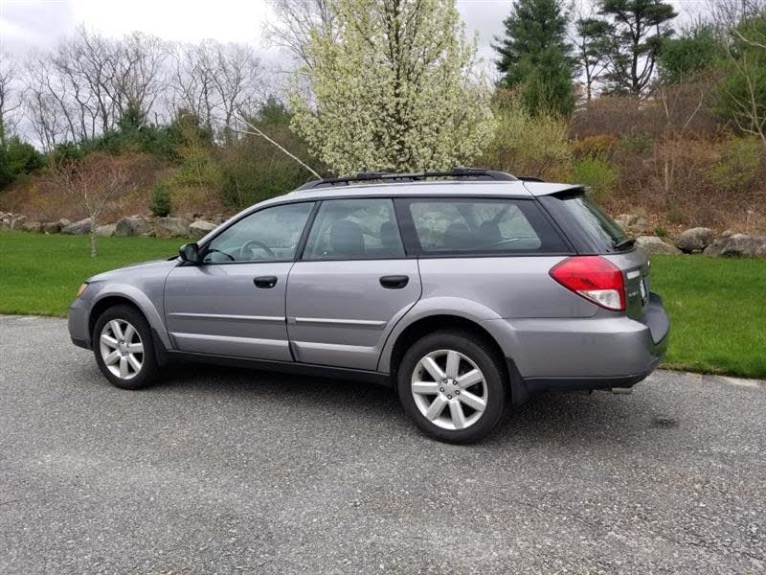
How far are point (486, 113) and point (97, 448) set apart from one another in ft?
→ 41.7

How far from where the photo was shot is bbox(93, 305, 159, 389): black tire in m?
4.99

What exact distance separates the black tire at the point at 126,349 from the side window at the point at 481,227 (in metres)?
2.41

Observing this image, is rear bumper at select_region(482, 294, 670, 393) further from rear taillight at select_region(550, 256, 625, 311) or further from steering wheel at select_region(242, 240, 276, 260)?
steering wheel at select_region(242, 240, 276, 260)

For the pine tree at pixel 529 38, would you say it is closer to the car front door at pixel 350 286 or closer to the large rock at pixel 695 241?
the large rock at pixel 695 241

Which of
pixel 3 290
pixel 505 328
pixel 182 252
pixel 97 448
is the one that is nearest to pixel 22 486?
pixel 97 448

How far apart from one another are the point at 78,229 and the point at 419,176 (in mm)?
26158

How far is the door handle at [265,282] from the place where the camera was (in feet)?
14.4

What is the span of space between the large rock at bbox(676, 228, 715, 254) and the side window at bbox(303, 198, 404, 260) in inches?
526

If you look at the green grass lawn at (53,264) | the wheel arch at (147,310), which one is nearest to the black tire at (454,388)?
the wheel arch at (147,310)

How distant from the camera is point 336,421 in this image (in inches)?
169

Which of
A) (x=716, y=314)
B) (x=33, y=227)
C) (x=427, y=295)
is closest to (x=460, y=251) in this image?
(x=427, y=295)

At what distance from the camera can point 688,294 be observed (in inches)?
353

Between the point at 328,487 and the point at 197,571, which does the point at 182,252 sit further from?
the point at 197,571

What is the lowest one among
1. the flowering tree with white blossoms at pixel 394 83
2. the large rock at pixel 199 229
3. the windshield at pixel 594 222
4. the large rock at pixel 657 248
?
the large rock at pixel 657 248
